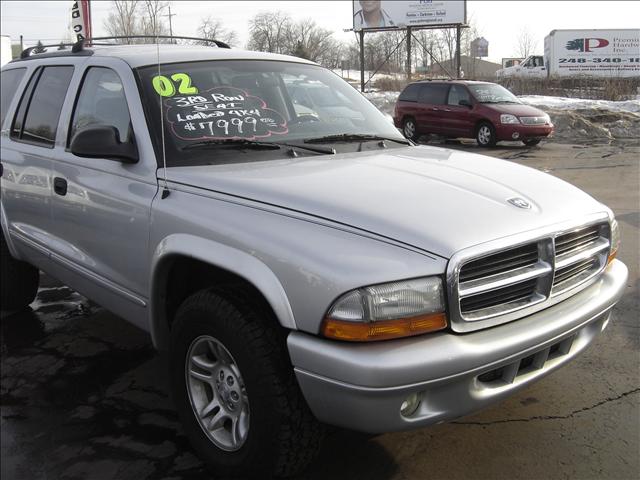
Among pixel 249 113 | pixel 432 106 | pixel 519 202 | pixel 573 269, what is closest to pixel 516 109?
pixel 432 106

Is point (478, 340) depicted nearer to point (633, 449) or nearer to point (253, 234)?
A: point (253, 234)

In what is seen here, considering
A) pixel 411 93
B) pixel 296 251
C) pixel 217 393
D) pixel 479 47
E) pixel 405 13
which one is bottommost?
pixel 217 393

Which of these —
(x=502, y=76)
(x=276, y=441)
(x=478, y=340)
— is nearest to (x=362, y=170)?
(x=478, y=340)

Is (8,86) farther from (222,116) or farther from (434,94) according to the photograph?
(434,94)

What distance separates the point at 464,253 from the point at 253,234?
0.79 m

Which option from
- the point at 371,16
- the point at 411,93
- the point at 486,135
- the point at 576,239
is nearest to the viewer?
the point at 576,239

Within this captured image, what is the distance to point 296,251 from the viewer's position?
7.26 ft

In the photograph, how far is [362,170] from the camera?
2.90 m

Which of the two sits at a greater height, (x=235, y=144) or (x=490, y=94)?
(x=490, y=94)

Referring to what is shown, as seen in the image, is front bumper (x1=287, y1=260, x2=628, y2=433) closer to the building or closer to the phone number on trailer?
the phone number on trailer

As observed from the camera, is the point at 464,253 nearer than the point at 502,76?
Yes

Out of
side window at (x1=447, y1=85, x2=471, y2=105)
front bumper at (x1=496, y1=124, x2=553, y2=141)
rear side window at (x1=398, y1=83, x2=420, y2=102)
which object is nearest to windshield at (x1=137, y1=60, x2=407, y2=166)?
front bumper at (x1=496, y1=124, x2=553, y2=141)

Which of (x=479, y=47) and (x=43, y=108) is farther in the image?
(x=479, y=47)

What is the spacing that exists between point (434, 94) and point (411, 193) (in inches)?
601
